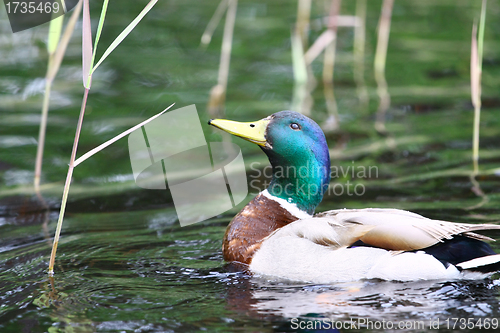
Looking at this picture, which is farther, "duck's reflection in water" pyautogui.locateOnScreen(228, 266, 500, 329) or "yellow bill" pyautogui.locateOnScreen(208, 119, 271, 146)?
"yellow bill" pyautogui.locateOnScreen(208, 119, 271, 146)

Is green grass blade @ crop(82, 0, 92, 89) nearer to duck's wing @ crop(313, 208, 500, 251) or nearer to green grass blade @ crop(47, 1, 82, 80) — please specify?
green grass blade @ crop(47, 1, 82, 80)

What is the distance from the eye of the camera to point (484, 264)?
14.2 ft

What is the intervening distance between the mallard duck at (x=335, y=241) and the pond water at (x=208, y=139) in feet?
0.38

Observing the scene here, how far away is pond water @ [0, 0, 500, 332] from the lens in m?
4.15

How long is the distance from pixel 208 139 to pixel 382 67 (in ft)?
15.5

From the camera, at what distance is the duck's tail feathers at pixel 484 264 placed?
4.32 metres

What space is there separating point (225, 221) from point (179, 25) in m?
8.44

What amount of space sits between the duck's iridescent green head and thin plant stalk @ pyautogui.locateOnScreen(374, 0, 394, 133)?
369 centimetres

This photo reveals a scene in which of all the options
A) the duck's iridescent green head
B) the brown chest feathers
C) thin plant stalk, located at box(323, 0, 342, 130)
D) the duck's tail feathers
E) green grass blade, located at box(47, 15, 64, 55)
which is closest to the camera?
the duck's tail feathers

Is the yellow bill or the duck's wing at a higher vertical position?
the yellow bill

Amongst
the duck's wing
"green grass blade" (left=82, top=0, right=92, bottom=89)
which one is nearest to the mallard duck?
the duck's wing

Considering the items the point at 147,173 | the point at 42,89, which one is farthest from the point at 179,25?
the point at 147,173

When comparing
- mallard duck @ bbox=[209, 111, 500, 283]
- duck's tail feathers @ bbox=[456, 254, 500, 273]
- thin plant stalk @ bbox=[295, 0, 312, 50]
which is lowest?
duck's tail feathers @ bbox=[456, 254, 500, 273]

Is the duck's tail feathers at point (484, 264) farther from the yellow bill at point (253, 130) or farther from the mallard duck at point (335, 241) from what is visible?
the yellow bill at point (253, 130)
